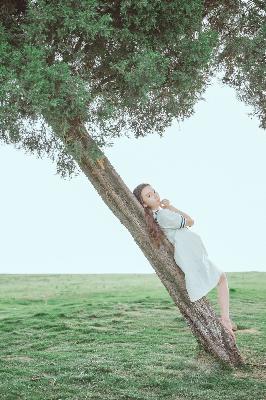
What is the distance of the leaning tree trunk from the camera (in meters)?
10.4

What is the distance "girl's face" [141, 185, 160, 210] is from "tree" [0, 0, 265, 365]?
0.21 metres

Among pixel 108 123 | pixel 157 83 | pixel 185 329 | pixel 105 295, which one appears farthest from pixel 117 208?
pixel 105 295

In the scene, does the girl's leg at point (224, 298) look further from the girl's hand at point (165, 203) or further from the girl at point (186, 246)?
the girl's hand at point (165, 203)

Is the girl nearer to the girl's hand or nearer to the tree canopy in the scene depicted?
the girl's hand

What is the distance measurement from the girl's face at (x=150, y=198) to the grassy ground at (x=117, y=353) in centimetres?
304

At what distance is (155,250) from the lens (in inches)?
419

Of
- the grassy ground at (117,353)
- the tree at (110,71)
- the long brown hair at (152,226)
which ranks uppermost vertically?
the tree at (110,71)

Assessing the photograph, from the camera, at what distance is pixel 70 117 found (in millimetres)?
9680

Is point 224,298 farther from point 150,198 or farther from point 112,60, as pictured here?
point 112,60

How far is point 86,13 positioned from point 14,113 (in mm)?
2012

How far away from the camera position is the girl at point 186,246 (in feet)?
33.5

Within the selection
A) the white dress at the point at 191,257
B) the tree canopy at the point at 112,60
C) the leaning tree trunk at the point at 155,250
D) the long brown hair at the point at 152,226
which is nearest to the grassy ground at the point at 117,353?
the leaning tree trunk at the point at 155,250

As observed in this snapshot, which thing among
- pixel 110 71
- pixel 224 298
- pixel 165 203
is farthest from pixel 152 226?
pixel 110 71

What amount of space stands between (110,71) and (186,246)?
3669 mm
